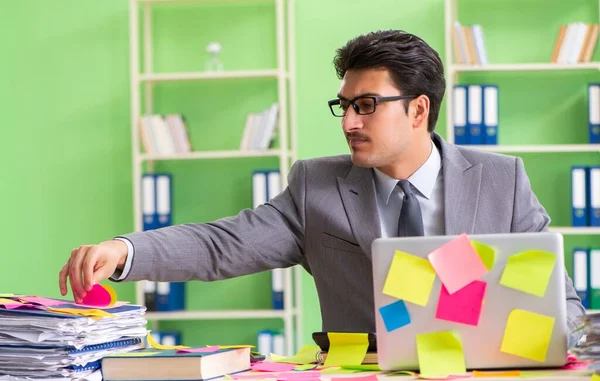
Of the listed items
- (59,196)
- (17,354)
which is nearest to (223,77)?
(59,196)

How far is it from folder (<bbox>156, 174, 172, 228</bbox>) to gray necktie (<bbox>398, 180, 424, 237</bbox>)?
2269mm

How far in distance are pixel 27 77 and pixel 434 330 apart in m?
3.58

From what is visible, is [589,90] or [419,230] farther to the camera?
[589,90]

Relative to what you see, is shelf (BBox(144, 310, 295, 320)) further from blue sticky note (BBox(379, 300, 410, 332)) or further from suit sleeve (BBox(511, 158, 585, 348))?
blue sticky note (BBox(379, 300, 410, 332))

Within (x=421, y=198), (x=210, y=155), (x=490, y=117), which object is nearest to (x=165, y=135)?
(x=210, y=155)

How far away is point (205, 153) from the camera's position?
4.29m

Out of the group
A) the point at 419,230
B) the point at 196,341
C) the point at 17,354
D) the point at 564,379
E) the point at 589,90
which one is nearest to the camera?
the point at 564,379

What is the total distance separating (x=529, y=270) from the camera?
4.93 feet

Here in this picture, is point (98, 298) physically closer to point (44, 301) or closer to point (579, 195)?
point (44, 301)

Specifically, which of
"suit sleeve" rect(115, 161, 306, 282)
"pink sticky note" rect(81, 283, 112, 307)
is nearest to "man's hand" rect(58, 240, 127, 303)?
"pink sticky note" rect(81, 283, 112, 307)

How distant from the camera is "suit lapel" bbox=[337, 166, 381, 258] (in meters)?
2.18

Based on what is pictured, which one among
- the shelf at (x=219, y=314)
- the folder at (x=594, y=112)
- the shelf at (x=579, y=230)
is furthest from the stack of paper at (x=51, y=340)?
the folder at (x=594, y=112)

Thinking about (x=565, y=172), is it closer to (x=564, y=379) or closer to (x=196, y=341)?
(x=196, y=341)

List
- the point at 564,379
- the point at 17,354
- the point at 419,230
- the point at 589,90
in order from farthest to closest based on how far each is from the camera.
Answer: the point at 589,90 → the point at 419,230 → the point at 17,354 → the point at 564,379
